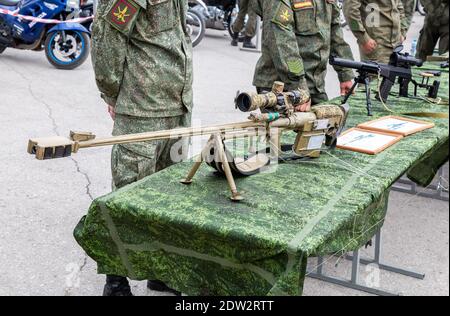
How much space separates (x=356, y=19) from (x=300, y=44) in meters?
1.54

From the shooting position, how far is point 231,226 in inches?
79.0

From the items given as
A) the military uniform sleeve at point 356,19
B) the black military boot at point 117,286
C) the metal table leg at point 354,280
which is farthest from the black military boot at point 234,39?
the black military boot at point 117,286

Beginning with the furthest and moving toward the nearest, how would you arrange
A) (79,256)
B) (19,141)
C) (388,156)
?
(19,141) < (79,256) < (388,156)

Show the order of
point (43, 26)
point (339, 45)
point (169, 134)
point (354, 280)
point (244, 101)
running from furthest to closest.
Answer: point (43, 26) → point (339, 45) → point (354, 280) → point (244, 101) → point (169, 134)

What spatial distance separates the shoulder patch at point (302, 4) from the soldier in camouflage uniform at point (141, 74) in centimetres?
103

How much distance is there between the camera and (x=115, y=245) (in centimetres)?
225

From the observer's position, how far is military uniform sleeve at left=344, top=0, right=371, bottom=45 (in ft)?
17.2

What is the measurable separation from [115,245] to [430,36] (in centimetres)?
471

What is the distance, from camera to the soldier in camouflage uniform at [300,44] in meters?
3.64

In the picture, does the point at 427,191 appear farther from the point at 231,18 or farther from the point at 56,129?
the point at 231,18

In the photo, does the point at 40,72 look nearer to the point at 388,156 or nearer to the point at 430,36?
the point at 430,36

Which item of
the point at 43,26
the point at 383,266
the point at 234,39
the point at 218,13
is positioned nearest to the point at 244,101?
the point at 383,266
